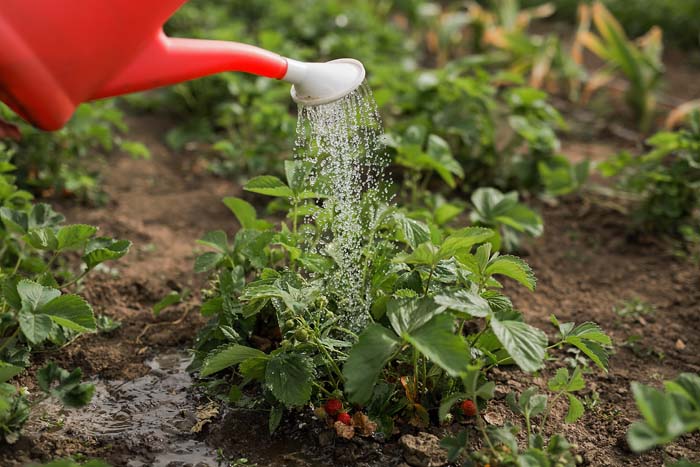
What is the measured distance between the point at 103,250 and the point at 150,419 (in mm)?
450

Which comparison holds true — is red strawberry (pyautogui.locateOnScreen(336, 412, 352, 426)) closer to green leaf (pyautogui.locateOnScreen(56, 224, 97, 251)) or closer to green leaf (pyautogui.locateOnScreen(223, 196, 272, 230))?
green leaf (pyautogui.locateOnScreen(223, 196, 272, 230))

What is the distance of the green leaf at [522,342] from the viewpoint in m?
1.75

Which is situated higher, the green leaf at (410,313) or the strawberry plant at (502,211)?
the green leaf at (410,313)

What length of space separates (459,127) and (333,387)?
5.03 ft

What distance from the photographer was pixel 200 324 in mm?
2551

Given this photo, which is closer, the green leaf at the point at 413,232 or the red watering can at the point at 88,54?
the red watering can at the point at 88,54

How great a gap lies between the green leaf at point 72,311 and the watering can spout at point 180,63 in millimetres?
469

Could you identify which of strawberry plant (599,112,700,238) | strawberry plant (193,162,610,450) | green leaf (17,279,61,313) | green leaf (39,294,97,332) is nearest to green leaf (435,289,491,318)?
strawberry plant (193,162,610,450)

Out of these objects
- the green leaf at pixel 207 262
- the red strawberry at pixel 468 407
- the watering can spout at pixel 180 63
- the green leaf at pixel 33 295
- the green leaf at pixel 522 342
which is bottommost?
the red strawberry at pixel 468 407

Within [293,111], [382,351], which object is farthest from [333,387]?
[293,111]

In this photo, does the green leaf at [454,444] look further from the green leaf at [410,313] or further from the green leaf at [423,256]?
the green leaf at [423,256]

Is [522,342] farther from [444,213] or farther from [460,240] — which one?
[444,213]

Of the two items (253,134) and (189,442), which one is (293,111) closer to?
(253,134)

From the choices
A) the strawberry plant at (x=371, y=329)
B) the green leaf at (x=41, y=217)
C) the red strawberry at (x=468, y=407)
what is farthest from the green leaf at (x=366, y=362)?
the green leaf at (x=41, y=217)
